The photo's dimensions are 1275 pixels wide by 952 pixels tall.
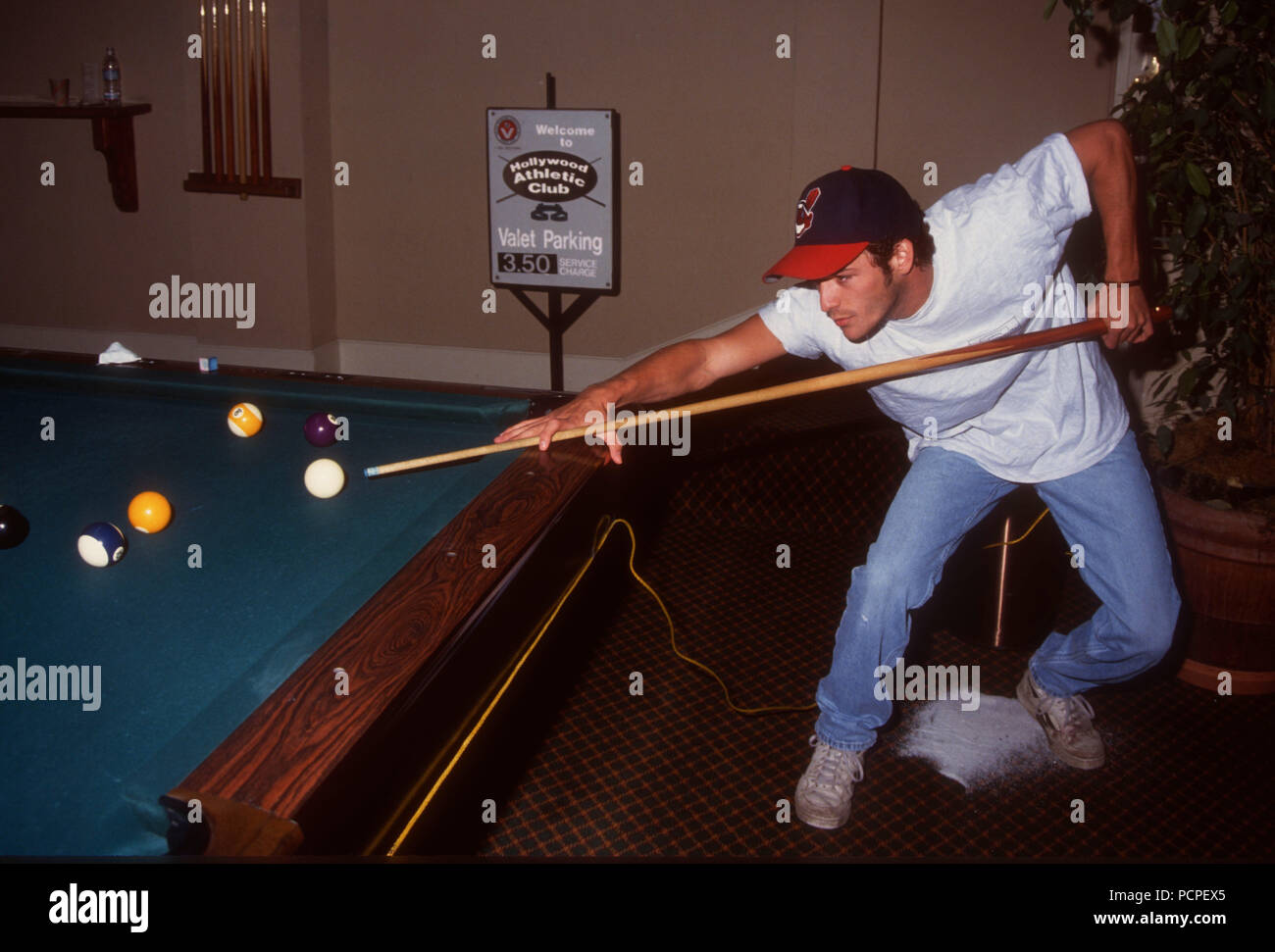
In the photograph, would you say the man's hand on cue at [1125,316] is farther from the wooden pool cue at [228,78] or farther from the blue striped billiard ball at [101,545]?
the wooden pool cue at [228,78]

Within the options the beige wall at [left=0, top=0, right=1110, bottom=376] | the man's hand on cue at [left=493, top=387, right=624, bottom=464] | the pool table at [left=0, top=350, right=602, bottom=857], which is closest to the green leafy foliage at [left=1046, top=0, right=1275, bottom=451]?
the man's hand on cue at [left=493, top=387, right=624, bottom=464]

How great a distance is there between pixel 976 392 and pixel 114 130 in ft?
14.9

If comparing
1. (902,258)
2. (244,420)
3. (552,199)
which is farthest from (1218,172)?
(552,199)

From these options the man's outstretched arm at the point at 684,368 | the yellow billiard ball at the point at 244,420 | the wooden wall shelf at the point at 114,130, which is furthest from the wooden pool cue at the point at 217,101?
the man's outstretched arm at the point at 684,368

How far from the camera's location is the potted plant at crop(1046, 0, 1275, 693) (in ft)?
7.22

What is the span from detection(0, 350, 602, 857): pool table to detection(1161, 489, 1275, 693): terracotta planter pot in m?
1.46

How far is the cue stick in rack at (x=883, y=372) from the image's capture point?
182 cm

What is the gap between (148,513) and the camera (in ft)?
5.43

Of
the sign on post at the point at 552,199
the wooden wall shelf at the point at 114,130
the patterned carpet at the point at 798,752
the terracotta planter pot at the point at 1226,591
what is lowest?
the patterned carpet at the point at 798,752

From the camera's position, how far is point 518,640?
1713 mm

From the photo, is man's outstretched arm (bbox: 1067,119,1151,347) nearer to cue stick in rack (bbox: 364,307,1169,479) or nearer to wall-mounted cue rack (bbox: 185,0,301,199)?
cue stick in rack (bbox: 364,307,1169,479)

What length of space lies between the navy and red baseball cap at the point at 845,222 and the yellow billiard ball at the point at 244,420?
1.14 metres
